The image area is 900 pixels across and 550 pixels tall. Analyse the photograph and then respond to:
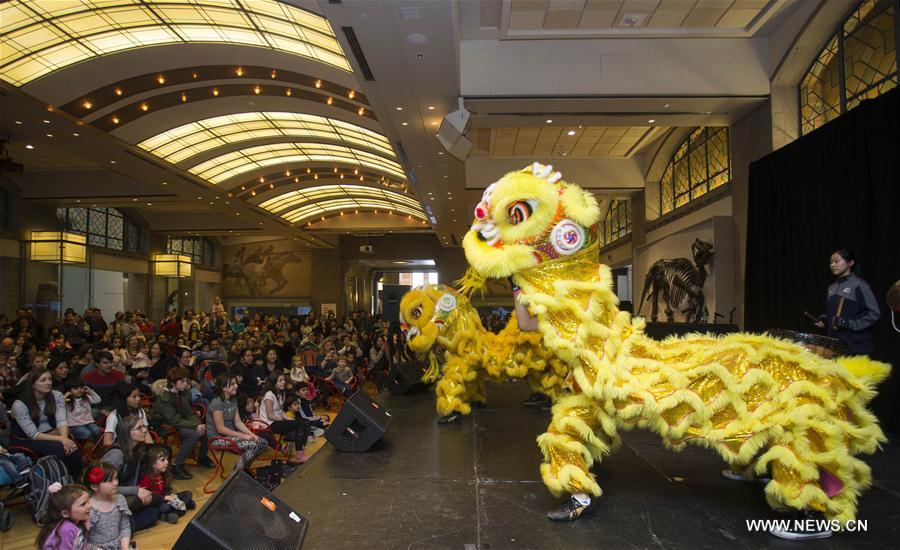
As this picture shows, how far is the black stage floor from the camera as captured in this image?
254 centimetres

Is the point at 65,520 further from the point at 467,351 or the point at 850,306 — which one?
the point at 850,306

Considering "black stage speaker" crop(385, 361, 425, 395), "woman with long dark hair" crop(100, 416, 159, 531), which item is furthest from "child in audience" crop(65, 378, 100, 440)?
"black stage speaker" crop(385, 361, 425, 395)

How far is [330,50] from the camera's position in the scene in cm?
779

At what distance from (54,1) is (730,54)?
28.4 feet

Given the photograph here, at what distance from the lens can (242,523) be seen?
7.03 ft

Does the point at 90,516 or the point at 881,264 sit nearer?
the point at 90,516

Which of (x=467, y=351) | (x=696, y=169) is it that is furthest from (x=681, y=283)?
(x=467, y=351)

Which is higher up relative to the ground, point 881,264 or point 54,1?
point 54,1

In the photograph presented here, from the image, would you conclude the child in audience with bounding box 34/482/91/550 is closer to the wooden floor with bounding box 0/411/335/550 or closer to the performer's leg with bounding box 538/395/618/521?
the wooden floor with bounding box 0/411/335/550

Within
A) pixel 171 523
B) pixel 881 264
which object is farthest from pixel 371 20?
pixel 881 264

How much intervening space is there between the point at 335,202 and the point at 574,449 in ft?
62.3

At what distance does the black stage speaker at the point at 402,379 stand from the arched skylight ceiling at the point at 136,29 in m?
4.26

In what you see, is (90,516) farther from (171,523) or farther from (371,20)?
(371,20)

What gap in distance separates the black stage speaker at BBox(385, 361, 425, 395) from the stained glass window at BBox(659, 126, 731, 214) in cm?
613
